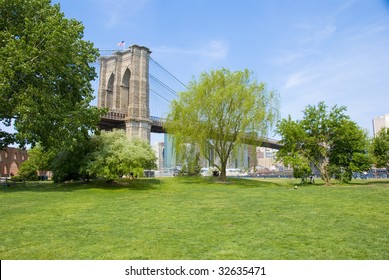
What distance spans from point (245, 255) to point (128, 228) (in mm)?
3440

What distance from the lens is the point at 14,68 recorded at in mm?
17750

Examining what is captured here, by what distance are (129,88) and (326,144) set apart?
3695 cm

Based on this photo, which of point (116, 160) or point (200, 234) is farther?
point (116, 160)

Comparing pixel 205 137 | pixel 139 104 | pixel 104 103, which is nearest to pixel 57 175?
pixel 205 137

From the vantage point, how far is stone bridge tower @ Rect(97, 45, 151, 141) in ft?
165

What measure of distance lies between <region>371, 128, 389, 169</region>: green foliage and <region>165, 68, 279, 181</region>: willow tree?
11050 millimetres

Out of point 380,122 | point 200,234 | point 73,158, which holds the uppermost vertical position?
point 380,122

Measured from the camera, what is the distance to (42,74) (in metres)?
19.4

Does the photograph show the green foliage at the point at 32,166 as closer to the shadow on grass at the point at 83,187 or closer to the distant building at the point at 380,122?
the shadow on grass at the point at 83,187

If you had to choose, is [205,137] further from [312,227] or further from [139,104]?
[139,104]

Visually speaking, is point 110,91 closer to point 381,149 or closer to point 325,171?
point 325,171

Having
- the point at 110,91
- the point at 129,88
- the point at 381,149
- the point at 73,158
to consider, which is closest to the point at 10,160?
the point at 110,91

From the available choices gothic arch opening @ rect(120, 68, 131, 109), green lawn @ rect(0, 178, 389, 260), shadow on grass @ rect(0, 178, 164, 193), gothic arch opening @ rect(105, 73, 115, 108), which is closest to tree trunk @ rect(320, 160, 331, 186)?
shadow on grass @ rect(0, 178, 164, 193)

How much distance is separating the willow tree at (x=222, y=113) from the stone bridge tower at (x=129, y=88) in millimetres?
19506
